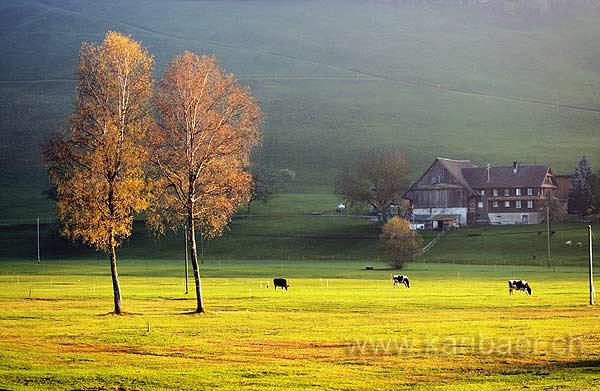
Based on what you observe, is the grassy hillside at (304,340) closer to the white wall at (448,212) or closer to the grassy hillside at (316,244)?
the grassy hillside at (316,244)

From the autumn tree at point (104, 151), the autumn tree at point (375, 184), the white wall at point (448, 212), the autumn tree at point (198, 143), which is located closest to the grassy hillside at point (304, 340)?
the autumn tree at point (104, 151)

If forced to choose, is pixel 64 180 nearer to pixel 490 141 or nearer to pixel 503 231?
pixel 503 231

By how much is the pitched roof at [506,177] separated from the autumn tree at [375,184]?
14040mm

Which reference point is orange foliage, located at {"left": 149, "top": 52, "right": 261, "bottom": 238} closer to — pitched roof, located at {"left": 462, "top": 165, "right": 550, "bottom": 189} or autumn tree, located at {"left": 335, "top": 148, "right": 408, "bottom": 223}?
autumn tree, located at {"left": 335, "top": 148, "right": 408, "bottom": 223}

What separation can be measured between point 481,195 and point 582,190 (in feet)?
49.9

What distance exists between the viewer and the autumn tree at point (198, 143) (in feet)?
153

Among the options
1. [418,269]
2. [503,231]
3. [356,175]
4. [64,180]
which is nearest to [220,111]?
[64,180]

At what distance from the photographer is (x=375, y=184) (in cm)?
14050

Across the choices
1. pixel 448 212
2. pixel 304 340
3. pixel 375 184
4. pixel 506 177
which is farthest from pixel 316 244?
pixel 304 340

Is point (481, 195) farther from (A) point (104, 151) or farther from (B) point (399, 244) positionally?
(A) point (104, 151)

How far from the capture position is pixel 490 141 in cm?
19850

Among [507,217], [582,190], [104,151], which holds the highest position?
[104,151]

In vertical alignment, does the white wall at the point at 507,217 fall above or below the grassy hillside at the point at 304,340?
below

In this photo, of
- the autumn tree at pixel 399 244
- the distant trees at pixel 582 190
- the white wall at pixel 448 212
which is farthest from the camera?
the white wall at pixel 448 212
